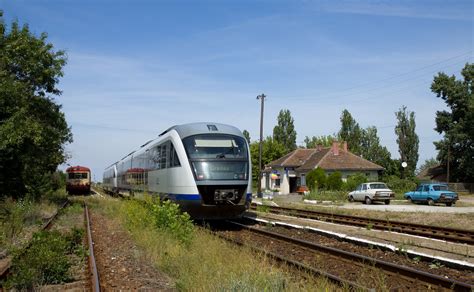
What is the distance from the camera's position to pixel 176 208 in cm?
1333

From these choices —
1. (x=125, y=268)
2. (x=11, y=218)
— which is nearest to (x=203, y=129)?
(x=11, y=218)

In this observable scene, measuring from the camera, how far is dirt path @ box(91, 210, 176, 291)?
765 centimetres

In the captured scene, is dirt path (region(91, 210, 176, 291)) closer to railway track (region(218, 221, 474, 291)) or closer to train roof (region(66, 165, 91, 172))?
railway track (region(218, 221, 474, 291))

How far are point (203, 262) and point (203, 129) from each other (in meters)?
7.83

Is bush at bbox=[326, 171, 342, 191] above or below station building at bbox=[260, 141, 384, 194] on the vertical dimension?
below

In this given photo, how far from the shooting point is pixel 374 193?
33375mm

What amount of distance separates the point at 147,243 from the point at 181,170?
152 inches

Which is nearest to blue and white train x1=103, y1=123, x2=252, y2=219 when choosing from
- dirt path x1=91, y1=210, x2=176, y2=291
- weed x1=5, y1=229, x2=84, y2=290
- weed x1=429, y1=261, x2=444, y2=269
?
dirt path x1=91, y1=210, x2=176, y2=291

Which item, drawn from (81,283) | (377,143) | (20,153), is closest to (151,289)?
(81,283)

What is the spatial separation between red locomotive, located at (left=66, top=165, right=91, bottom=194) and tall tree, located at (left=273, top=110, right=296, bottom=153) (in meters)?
49.7

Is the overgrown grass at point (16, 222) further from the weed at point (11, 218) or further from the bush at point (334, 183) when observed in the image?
the bush at point (334, 183)

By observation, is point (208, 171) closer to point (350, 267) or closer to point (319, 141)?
point (350, 267)

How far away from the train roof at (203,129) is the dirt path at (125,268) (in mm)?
3805

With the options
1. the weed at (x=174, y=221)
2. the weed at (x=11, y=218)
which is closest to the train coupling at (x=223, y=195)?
the weed at (x=174, y=221)
